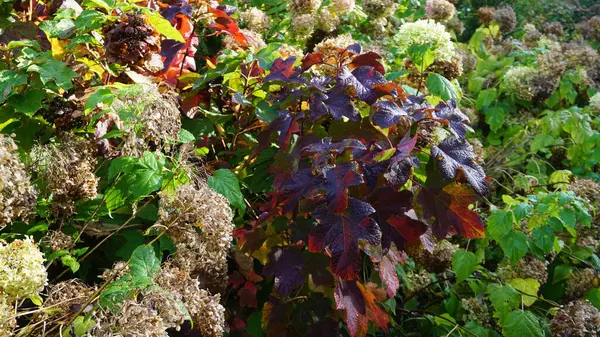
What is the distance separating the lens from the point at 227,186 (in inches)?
68.0

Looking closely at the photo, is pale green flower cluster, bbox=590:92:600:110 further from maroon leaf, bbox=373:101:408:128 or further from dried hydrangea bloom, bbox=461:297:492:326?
maroon leaf, bbox=373:101:408:128

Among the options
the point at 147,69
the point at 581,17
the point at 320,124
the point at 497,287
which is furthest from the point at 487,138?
the point at 581,17

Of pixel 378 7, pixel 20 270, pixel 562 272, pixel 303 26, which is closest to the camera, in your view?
pixel 20 270

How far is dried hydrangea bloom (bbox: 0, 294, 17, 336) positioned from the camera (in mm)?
1214

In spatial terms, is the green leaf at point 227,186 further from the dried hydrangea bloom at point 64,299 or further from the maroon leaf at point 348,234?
the dried hydrangea bloom at point 64,299

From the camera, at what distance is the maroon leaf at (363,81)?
5.65 feet

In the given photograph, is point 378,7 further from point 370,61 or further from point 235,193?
point 235,193

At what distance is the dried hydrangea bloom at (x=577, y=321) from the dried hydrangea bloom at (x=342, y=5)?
1673 mm

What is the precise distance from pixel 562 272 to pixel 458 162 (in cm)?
134

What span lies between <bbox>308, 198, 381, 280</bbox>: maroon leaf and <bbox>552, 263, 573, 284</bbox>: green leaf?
60.1 inches

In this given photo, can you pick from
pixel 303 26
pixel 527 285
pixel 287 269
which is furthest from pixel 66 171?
pixel 527 285

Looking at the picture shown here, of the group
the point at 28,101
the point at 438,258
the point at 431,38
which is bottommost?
the point at 438,258

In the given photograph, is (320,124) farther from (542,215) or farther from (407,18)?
(407,18)

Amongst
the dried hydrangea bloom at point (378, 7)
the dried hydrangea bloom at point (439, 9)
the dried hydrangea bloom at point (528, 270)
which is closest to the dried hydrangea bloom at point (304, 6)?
the dried hydrangea bloom at point (378, 7)
